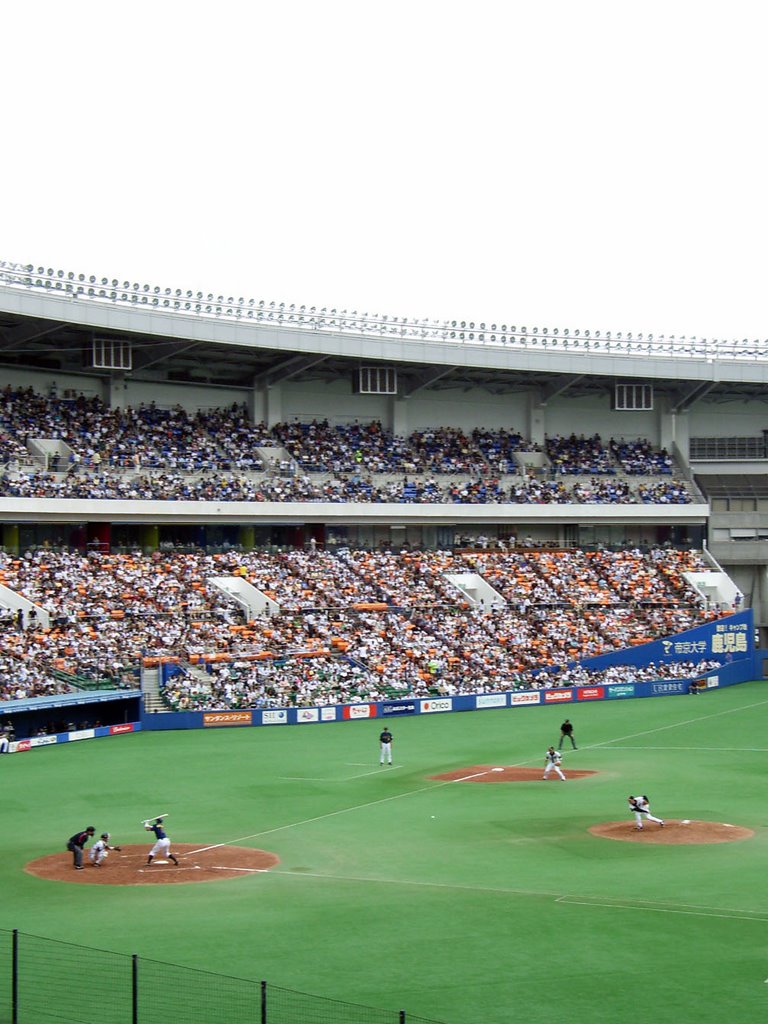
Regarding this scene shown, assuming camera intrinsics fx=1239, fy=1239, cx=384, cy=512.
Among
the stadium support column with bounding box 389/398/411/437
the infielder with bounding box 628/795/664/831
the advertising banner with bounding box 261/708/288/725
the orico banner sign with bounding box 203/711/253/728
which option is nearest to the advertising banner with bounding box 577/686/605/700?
the advertising banner with bounding box 261/708/288/725

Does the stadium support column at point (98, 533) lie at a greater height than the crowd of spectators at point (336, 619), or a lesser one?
greater

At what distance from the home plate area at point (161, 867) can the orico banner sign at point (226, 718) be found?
21713 millimetres

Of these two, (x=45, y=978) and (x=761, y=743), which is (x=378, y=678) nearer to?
(x=761, y=743)

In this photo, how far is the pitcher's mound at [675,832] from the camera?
27562 mm

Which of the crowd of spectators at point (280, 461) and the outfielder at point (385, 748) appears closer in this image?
the outfielder at point (385, 748)

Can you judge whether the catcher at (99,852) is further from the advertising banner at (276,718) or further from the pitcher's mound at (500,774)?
the advertising banner at (276,718)

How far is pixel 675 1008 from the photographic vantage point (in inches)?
651

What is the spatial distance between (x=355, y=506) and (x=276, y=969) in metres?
47.8

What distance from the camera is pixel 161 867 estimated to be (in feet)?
85.1

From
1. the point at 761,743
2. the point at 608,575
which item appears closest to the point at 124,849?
the point at 761,743

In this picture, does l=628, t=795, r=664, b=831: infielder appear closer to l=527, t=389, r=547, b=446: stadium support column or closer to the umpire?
the umpire

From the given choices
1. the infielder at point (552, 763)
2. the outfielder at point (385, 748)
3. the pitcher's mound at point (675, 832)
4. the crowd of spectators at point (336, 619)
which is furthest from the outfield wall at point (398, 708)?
the pitcher's mound at point (675, 832)

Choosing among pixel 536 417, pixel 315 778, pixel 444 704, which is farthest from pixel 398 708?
pixel 536 417

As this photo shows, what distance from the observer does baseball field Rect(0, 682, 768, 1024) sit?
1795 centimetres
